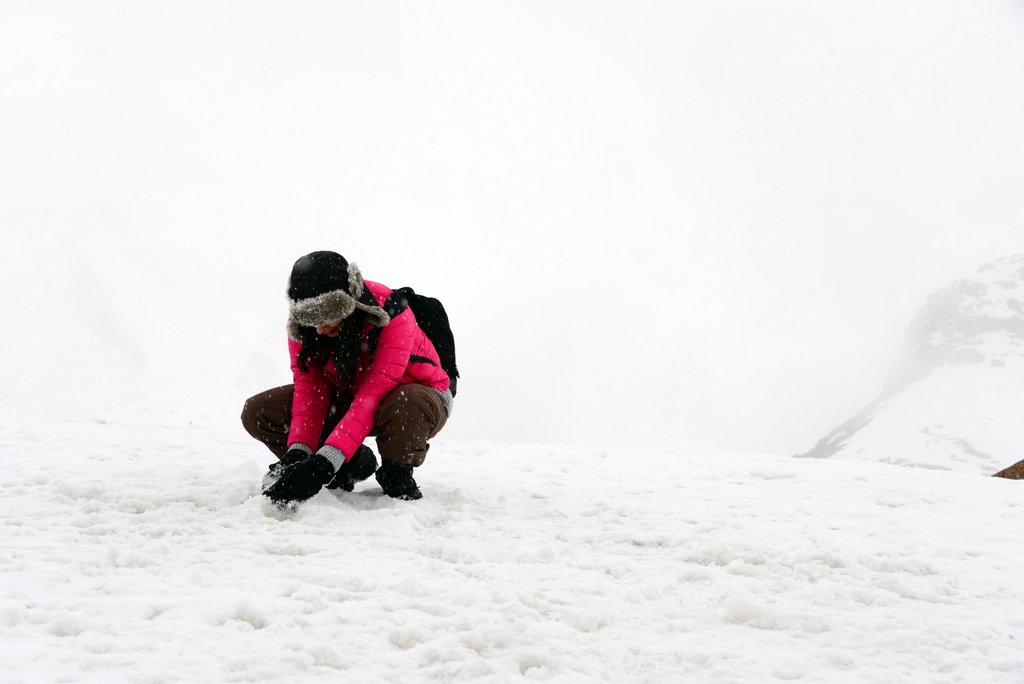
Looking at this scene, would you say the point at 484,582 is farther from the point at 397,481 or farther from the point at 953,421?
the point at 953,421

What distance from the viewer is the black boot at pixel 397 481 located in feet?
13.4

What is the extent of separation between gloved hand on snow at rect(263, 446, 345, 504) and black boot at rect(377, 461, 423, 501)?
55 cm

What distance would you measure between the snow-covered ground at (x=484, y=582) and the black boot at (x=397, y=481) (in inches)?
3.6

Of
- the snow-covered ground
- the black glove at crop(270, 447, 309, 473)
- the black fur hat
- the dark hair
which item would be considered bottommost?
the snow-covered ground

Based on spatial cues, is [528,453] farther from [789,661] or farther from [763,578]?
[789,661]

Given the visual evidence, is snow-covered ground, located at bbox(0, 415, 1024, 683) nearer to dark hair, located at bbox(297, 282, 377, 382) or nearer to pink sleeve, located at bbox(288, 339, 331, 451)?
pink sleeve, located at bbox(288, 339, 331, 451)

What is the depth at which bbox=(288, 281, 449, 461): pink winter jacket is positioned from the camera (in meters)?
3.75

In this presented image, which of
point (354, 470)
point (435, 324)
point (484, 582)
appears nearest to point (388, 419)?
point (354, 470)

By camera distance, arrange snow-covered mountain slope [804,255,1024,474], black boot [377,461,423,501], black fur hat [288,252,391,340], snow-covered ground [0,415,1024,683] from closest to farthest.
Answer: snow-covered ground [0,415,1024,683] → black fur hat [288,252,391,340] → black boot [377,461,423,501] → snow-covered mountain slope [804,255,1024,474]

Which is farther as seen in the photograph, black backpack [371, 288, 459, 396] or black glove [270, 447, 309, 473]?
black backpack [371, 288, 459, 396]

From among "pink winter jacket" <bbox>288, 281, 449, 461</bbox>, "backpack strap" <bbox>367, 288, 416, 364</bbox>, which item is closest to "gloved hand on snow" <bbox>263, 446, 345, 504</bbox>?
"pink winter jacket" <bbox>288, 281, 449, 461</bbox>

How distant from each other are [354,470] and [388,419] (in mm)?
509

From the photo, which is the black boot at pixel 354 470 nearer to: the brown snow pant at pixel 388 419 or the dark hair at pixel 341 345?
the brown snow pant at pixel 388 419

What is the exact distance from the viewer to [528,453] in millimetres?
6648
